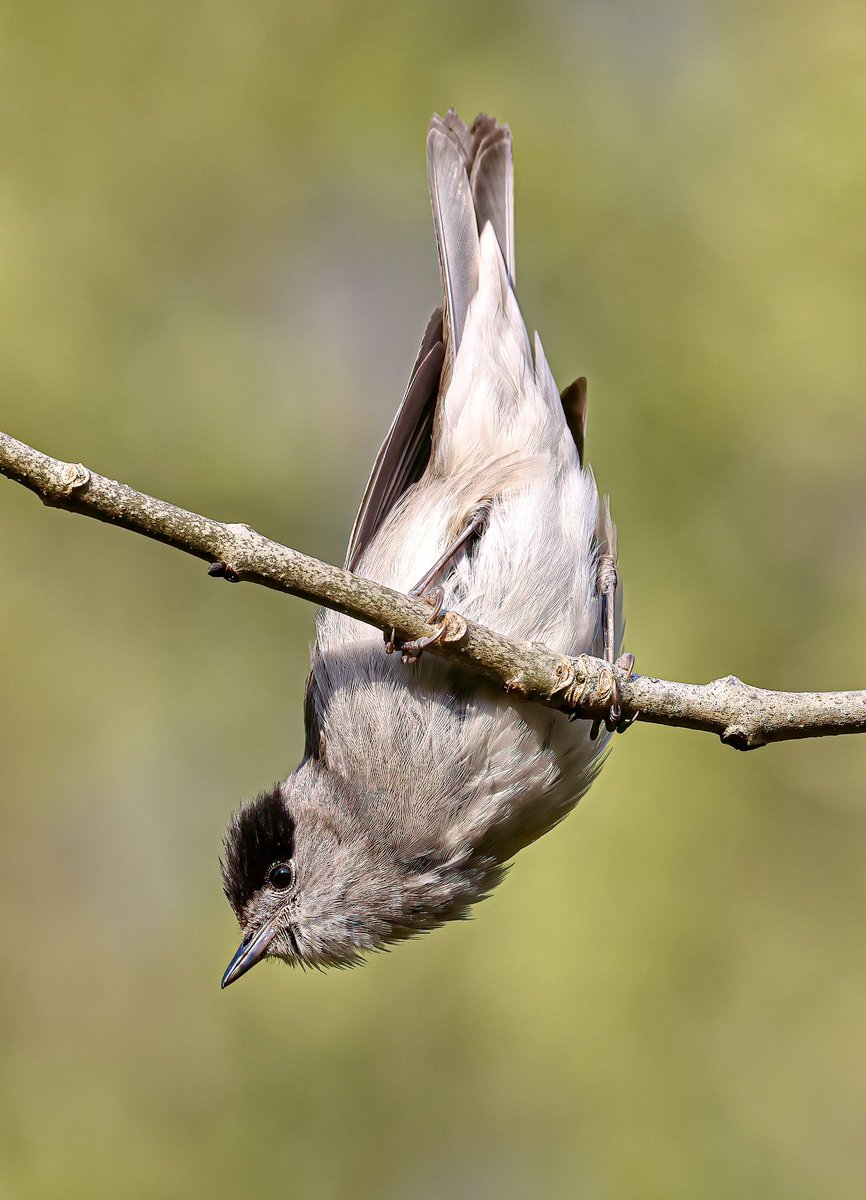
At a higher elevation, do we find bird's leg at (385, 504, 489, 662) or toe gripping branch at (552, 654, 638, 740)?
bird's leg at (385, 504, 489, 662)

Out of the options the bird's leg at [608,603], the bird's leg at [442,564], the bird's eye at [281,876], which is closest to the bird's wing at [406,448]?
the bird's leg at [442,564]

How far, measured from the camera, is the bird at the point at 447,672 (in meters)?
3.20

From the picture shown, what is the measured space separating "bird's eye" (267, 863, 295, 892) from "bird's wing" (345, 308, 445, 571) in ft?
3.40

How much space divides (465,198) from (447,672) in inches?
76.6

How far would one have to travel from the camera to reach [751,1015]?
17.6 ft

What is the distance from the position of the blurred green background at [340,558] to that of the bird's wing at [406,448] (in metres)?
→ 2.19

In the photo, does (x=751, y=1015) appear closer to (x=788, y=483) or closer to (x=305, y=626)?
(x=788, y=483)

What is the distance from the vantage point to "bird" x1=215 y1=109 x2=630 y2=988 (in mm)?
3201

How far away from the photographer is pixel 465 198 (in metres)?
4.08

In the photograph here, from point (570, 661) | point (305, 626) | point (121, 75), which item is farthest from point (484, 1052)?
point (121, 75)

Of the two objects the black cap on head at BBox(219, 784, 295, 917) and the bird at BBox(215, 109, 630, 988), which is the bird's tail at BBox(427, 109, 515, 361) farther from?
the black cap on head at BBox(219, 784, 295, 917)

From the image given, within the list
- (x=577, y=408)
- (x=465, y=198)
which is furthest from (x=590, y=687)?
(x=465, y=198)

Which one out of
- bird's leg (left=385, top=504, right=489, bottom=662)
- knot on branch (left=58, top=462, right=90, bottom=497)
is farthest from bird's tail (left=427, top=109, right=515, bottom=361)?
knot on branch (left=58, top=462, right=90, bottom=497)

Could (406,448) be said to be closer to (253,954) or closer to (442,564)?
(442,564)
